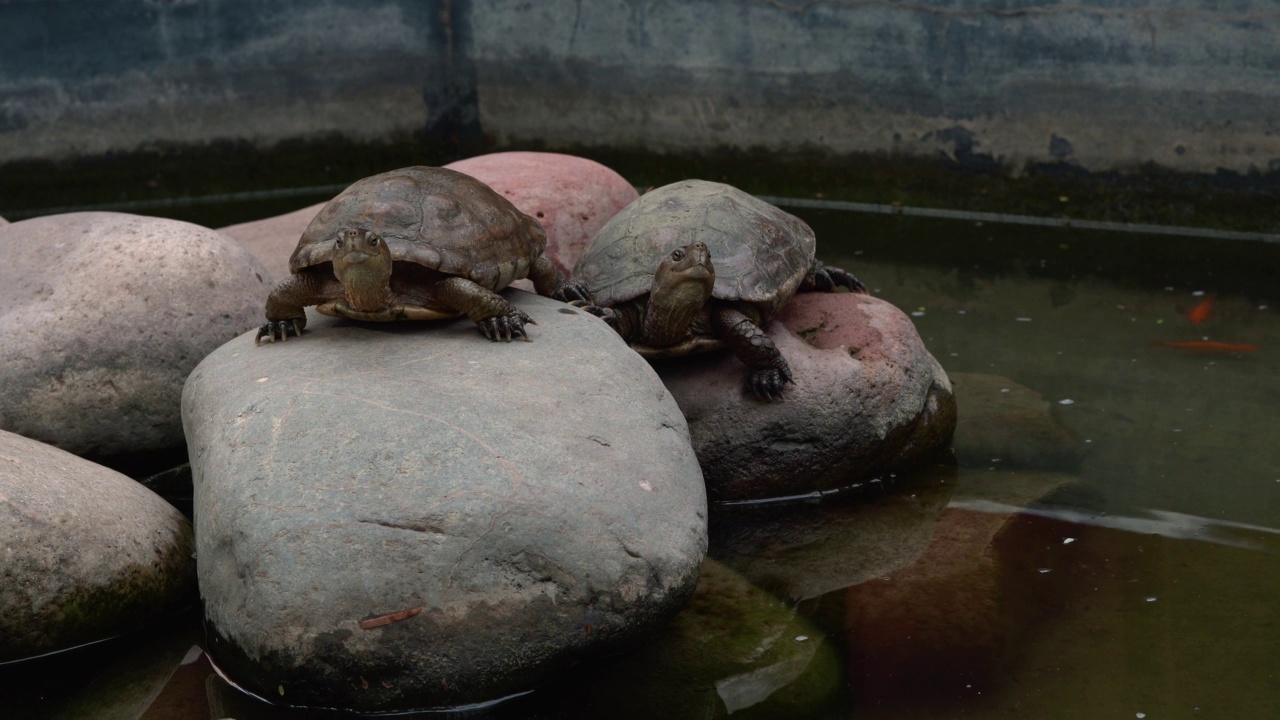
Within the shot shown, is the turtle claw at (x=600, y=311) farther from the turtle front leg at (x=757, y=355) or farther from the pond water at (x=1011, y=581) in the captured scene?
the pond water at (x=1011, y=581)

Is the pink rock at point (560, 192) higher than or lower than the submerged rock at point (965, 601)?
higher

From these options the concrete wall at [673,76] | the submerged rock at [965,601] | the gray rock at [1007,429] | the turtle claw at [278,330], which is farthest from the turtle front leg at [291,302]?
the concrete wall at [673,76]

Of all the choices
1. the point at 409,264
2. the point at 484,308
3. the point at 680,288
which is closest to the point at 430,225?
the point at 409,264

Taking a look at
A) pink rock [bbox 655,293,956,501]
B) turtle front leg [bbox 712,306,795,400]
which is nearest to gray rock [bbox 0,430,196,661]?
pink rock [bbox 655,293,956,501]

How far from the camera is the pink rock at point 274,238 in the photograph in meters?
5.64

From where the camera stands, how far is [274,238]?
19.3 feet

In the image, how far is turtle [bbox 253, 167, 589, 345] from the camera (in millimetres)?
4051

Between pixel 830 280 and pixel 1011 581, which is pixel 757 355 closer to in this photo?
pixel 830 280

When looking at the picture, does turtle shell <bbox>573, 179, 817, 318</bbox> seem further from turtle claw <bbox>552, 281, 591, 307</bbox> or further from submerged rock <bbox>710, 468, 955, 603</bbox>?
submerged rock <bbox>710, 468, 955, 603</bbox>

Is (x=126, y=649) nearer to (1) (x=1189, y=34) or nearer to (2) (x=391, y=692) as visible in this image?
(2) (x=391, y=692)

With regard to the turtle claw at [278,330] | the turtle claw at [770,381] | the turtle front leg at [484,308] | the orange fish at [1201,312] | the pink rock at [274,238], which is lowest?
the orange fish at [1201,312]

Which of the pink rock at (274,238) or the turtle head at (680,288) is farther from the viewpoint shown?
the pink rock at (274,238)

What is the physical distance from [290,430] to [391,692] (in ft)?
2.64

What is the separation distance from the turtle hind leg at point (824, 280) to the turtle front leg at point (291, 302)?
82.5 inches
